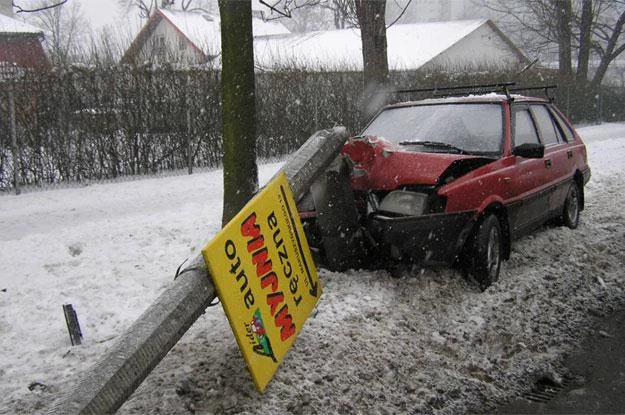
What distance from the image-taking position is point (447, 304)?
186 inches

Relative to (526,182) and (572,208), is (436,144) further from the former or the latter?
(572,208)

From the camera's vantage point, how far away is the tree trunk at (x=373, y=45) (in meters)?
9.48

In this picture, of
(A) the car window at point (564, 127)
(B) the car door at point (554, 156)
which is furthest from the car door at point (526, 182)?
(A) the car window at point (564, 127)

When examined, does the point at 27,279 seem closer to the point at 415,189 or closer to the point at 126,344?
the point at 126,344

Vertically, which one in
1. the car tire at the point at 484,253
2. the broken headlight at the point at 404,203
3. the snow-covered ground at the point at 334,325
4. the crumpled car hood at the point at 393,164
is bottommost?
the snow-covered ground at the point at 334,325

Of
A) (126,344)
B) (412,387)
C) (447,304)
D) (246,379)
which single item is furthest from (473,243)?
(126,344)

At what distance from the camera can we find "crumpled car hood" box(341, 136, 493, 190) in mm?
4781

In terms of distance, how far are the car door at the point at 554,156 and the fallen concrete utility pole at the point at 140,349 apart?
4320 millimetres

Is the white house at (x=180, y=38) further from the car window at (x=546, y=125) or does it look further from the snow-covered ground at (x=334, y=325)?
the car window at (x=546, y=125)

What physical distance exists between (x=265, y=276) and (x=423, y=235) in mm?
1543

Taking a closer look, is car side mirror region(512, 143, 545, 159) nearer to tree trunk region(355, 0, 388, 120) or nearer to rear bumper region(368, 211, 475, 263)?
rear bumper region(368, 211, 475, 263)

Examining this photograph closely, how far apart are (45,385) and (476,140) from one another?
13.5 ft

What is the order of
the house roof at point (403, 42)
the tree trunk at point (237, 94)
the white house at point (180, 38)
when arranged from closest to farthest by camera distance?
the tree trunk at point (237, 94) → the white house at point (180, 38) → the house roof at point (403, 42)

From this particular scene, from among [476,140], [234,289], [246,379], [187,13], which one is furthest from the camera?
[187,13]
